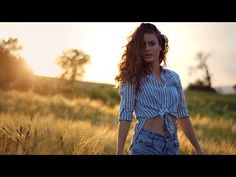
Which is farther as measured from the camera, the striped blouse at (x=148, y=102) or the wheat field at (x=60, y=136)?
the wheat field at (x=60, y=136)

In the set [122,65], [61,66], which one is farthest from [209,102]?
[122,65]

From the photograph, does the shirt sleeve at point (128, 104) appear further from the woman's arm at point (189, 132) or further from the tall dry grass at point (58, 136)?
the tall dry grass at point (58, 136)

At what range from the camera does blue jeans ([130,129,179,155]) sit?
3529 mm

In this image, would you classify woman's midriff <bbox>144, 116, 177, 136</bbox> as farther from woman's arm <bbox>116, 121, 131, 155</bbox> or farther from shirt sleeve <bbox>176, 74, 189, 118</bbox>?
shirt sleeve <bbox>176, 74, 189, 118</bbox>

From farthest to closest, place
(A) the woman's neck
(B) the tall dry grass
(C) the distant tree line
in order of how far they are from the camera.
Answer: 1. (C) the distant tree line
2. (B) the tall dry grass
3. (A) the woman's neck

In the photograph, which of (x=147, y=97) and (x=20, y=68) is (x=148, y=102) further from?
(x=20, y=68)

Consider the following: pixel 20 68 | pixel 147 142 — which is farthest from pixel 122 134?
pixel 20 68

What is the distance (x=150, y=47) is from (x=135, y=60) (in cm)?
14

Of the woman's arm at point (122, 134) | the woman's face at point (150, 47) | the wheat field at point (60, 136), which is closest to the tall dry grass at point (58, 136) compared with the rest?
the wheat field at point (60, 136)

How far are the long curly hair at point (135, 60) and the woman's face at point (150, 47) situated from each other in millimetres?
22

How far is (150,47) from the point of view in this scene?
3.66m

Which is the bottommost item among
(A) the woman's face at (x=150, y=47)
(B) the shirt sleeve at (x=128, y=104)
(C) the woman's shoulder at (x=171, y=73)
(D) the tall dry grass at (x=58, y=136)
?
(D) the tall dry grass at (x=58, y=136)

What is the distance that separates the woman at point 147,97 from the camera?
11.6ft

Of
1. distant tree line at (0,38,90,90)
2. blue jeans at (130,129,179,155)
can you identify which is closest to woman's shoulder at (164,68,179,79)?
blue jeans at (130,129,179,155)
